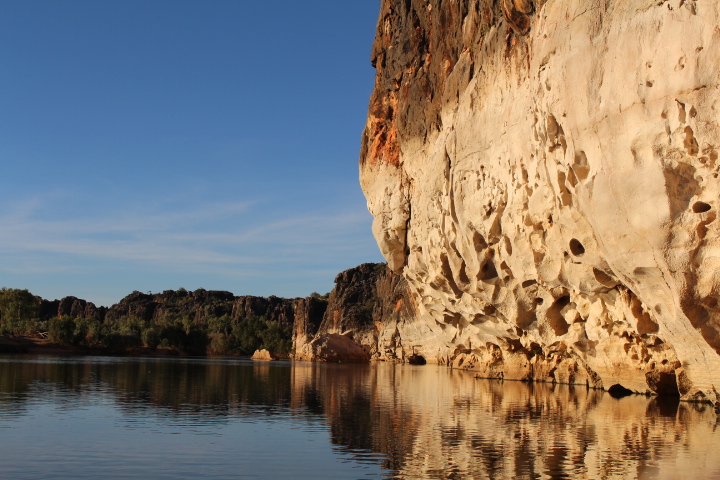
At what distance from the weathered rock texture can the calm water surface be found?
9.33 feet

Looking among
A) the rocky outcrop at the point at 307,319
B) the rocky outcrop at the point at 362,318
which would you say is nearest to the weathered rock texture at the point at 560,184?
the rocky outcrop at the point at 362,318

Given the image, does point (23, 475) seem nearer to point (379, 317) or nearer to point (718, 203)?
point (718, 203)

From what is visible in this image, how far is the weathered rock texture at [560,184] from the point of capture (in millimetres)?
14773

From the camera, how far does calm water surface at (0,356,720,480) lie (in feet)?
33.5

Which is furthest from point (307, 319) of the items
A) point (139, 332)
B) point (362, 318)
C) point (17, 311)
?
point (17, 311)

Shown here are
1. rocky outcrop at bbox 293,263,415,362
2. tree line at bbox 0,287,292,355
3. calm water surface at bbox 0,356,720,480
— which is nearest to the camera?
calm water surface at bbox 0,356,720,480

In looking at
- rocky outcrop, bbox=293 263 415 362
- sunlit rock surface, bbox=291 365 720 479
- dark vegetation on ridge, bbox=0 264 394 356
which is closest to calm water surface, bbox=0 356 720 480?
sunlit rock surface, bbox=291 365 720 479

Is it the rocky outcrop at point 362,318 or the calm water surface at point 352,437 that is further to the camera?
the rocky outcrop at point 362,318

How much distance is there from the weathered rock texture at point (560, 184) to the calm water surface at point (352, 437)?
2.84 m

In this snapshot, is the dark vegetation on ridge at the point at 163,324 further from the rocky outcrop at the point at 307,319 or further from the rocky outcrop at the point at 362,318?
the rocky outcrop at the point at 362,318

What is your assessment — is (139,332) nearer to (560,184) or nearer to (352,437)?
(560,184)

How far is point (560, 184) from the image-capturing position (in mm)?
19688

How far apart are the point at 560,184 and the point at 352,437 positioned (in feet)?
33.1

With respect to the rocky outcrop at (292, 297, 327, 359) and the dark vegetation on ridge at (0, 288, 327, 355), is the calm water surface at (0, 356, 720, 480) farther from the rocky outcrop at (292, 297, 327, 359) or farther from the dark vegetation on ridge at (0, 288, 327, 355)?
the rocky outcrop at (292, 297, 327, 359)
